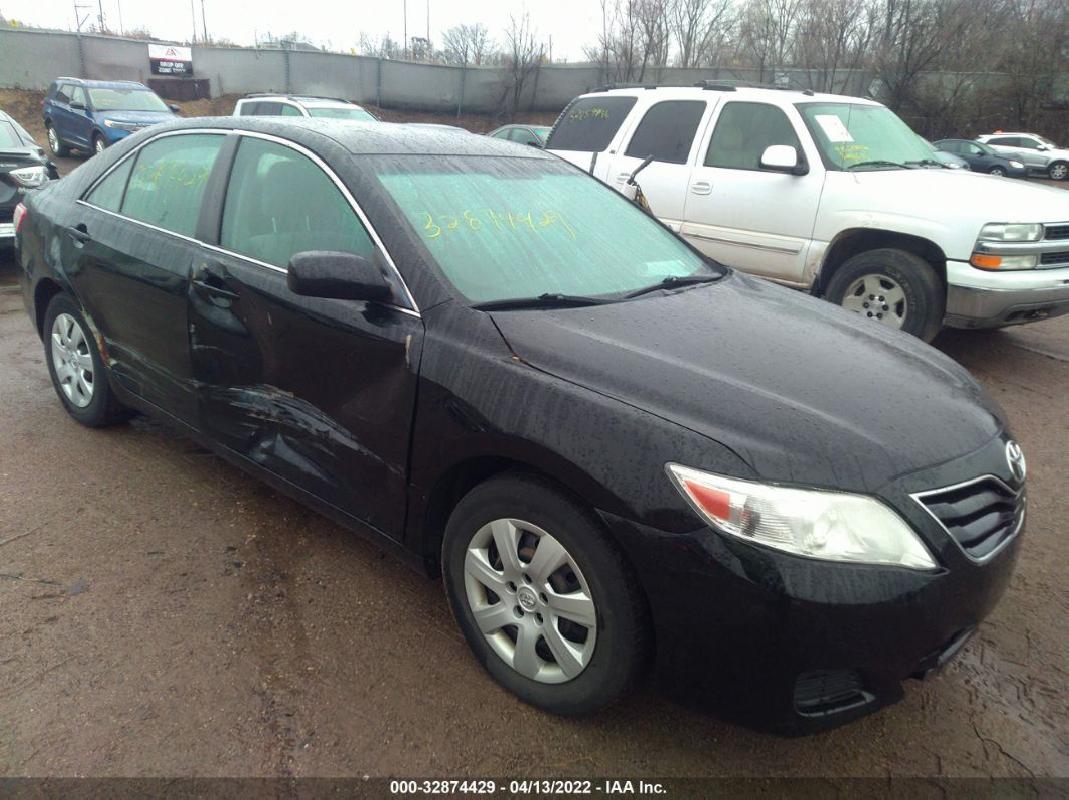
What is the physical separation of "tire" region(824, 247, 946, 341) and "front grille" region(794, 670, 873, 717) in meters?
4.13

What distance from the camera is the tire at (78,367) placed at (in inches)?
157

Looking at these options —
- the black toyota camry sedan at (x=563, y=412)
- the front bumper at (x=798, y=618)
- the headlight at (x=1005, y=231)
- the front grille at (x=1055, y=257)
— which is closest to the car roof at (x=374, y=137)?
the black toyota camry sedan at (x=563, y=412)

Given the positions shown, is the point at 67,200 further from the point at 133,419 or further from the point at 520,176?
the point at 520,176

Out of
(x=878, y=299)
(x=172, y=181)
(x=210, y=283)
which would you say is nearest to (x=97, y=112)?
(x=172, y=181)

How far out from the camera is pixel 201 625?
271 centimetres

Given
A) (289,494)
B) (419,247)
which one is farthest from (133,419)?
(419,247)

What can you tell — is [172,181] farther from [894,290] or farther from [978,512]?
[894,290]

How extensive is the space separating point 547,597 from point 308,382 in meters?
1.19

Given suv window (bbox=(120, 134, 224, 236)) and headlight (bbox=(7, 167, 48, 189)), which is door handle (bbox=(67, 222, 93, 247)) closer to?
suv window (bbox=(120, 134, 224, 236))

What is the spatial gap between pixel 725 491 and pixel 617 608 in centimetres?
44

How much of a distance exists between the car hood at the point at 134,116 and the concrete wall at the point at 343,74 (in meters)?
13.6

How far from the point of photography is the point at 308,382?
280cm

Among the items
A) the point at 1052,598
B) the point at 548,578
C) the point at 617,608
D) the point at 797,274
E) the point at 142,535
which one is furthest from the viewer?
the point at 797,274

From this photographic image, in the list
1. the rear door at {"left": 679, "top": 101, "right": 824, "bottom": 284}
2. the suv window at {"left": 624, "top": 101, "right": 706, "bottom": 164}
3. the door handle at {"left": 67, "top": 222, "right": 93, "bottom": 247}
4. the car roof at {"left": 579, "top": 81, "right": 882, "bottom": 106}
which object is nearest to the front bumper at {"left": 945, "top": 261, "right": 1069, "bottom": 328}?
the rear door at {"left": 679, "top": 101, "right": 824, "bottom": 284}
